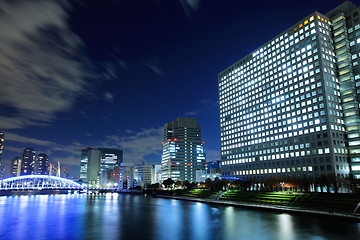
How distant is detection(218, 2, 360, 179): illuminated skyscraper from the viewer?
4441 inches

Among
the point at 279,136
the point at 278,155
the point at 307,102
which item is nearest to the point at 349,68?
the point at 307,102

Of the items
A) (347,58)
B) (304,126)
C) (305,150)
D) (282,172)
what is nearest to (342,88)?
(347,58)

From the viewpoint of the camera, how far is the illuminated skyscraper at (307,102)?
11281cm

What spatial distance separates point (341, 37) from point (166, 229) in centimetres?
12696

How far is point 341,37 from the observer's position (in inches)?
4835

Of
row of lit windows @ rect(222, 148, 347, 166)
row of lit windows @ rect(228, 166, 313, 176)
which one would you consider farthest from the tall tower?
row of lit windows @ rect(228, 166, 313, 176)

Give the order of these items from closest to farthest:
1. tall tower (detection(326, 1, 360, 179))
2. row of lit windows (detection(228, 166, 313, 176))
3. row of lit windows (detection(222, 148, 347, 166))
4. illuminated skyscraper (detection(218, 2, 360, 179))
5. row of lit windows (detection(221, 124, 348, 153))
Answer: row of lit windows (detection(222, 148, 347, 166)), tall tower (detection(326, 1, 360, 179)), illuminated skyscraper (detection(218, 2, 360, 179)), row of lit windows (detection(221, 124, 348, 153)), row of lit windows (detection(228, 166, 313, 176))

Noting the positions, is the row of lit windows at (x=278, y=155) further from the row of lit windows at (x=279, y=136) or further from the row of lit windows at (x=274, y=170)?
the row of lit windows at (x=279, y=136)

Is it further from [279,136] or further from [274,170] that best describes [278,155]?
[279,136]

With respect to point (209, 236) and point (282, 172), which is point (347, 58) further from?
point (209, 236)

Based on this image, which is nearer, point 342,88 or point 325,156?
point 325,156

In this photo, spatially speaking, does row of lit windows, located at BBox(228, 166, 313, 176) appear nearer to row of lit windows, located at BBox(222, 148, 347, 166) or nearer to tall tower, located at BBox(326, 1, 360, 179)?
row of lit windows, located at BBox(222, 148, 347, 166)

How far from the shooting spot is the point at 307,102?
12106 centimetres

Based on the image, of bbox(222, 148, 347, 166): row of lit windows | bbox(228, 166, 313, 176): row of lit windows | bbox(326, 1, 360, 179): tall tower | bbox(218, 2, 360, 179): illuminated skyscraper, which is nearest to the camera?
bbox(222, 148, 347, 166): row of lit windows
